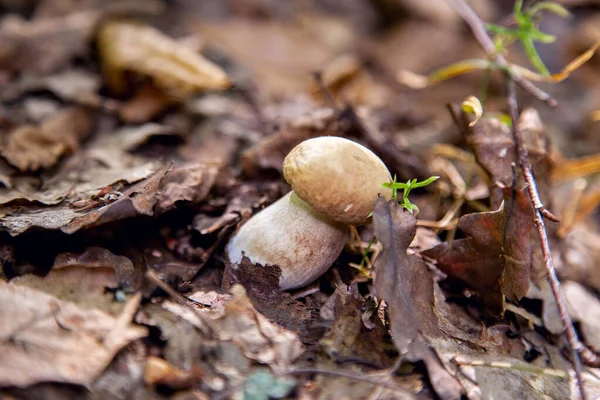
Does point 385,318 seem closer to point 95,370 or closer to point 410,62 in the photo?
point 95,370

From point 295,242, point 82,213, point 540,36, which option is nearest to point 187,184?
point 82,213

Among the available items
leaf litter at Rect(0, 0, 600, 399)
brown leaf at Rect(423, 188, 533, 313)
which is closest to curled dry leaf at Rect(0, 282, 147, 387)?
leaf litter at Rect(0, 0, 600, 399)

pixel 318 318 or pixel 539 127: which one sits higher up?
pixel 539 127

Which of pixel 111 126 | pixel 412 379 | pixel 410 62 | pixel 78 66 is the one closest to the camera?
pixel 412 379

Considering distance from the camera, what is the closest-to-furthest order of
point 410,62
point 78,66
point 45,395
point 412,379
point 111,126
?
point 45,395
point 412,379
point 111,126
point 78,66
point 410,62

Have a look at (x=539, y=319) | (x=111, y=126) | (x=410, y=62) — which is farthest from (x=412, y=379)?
(x=410, y=62)

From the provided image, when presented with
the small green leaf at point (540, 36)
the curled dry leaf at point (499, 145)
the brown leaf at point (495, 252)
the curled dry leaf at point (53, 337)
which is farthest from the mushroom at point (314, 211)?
the small green leaf at point (540, 36)

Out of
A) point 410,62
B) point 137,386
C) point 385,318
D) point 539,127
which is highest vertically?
point 539,127
